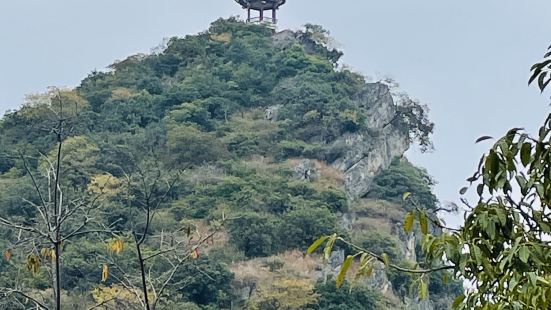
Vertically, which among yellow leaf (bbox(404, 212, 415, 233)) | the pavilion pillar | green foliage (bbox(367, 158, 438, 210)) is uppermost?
the pavilion pillar

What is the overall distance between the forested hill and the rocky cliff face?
40 millimetres

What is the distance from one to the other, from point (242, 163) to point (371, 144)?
12.0ft

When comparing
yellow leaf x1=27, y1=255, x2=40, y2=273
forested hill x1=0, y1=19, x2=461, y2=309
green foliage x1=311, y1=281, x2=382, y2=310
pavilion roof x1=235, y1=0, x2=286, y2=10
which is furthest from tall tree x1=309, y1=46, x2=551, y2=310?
pavilion roof x1=235, y1=0, x2=286, y2=10

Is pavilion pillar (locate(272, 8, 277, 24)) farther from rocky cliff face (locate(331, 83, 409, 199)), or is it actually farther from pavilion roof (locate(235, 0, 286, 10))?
rocky cliff face (locate(331, 83, 409, 199))

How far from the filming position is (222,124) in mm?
26422

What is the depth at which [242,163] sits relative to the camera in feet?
78.9

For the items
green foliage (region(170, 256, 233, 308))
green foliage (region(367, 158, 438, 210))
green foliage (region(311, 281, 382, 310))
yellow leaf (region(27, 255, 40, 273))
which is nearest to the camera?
yellow leaf (region(27, 255, 40, 273))

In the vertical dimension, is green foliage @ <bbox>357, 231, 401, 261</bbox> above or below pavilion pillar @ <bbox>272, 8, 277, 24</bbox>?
below

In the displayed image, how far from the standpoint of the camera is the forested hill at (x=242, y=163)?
1797 centimetres

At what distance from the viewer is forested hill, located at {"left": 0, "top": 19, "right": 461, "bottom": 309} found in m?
18.0

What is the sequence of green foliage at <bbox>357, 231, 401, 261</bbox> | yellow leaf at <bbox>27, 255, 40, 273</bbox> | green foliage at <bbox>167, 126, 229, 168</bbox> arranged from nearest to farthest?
yellow leaf at <bbox>27, 255, 40, 273</bbox> → green foliage at <bbox>357, 231, 401, 261</bbox> → green foliage at <bbox>167, 126, 229, 168</bbox>

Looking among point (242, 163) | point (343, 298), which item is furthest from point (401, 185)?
point (343, 298)

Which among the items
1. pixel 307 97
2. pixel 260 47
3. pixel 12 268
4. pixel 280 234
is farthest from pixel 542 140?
pixel 260 47

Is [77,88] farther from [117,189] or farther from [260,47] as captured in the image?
Answer: [117,189]
